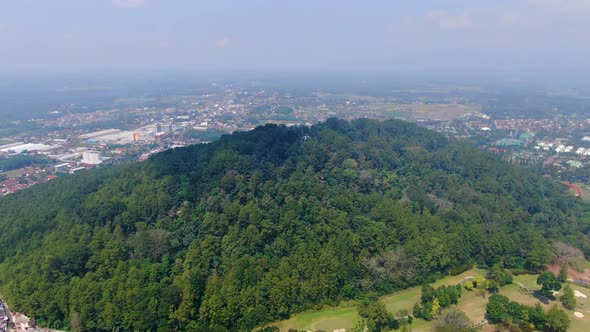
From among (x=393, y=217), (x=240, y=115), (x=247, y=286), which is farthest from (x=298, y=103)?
(x=247, y=286)

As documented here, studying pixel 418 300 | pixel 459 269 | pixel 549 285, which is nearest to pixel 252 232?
pixel 418 300

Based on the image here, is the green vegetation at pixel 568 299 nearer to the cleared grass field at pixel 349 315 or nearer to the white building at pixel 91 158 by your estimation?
the cleared grass field at pixel 349 315

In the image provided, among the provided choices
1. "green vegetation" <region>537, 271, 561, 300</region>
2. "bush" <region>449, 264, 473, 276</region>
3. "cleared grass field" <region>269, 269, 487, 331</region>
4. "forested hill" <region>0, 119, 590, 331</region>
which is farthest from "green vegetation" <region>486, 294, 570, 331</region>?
"forested hill" <region>0, 119, 590, 331</region>

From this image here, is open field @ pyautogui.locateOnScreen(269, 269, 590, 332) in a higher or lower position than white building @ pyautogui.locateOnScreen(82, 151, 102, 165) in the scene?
lower

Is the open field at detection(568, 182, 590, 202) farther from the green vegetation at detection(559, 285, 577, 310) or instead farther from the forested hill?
the green vegetation at detection(559, 285, 577, 310)

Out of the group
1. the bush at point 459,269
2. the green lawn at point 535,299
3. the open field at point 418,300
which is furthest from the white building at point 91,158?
the green lawn at point 535,299

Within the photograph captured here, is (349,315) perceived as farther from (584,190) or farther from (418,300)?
(584,190)
